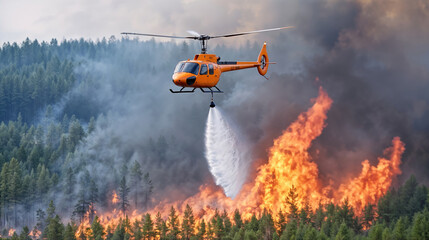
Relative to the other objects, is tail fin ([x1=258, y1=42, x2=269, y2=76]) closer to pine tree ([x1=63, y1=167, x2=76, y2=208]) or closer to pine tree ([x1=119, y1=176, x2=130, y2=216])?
pine tree ([x1=119, y1=176, x2=130, y2=216])

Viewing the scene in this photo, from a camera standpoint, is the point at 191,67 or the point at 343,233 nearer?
the point at 191,67

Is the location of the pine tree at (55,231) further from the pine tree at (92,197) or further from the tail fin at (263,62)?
the tail fin at (263,62)

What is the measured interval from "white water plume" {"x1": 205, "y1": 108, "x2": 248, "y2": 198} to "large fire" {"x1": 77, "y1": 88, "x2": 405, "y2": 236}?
2961 mm

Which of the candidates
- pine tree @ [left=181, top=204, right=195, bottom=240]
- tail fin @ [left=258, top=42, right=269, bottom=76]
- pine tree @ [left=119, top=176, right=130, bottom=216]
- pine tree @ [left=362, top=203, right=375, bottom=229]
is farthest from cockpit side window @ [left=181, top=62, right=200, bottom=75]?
pine tree @ [left=119, top=176, right=130, bottom=216]

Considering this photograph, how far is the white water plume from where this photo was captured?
121 metres

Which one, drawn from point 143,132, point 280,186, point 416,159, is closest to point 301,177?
point 280,186

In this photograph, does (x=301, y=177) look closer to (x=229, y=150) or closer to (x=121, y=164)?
(x=229, y=150)

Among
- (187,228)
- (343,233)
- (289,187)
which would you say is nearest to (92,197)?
(187,228)

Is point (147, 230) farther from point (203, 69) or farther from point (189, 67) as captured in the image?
point (189, 67)

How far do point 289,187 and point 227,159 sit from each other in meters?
15.3

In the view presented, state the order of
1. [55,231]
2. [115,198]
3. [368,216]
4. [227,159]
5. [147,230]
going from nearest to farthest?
1. [147,230]
2. [55,231]
3. [368,216]
4. [227,159]
5. [115,198]

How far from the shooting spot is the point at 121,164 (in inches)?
5915

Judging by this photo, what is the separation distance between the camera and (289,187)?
4803 inches

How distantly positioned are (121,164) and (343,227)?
271 ft
